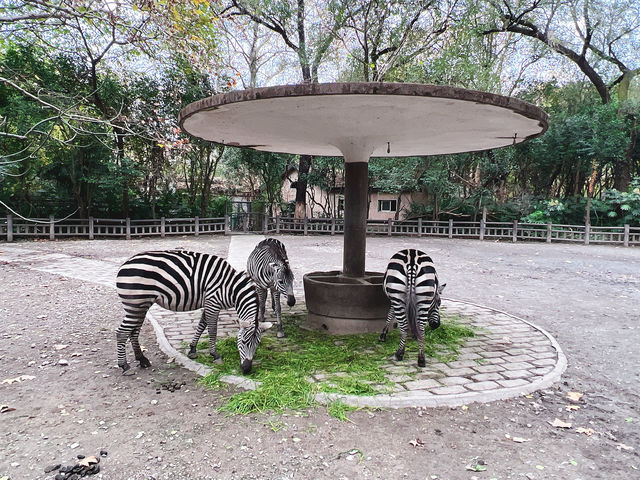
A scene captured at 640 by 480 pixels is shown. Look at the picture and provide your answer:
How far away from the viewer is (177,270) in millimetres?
4348

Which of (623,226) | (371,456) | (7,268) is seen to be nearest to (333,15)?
(7,268)

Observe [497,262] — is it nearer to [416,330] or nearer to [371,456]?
[416,330]

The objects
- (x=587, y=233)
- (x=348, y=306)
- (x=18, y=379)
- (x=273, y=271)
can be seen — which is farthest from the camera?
(x=587, y=233)

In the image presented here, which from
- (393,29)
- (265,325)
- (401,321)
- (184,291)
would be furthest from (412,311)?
(393,29)

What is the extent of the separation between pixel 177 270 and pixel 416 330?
2595 millimetres

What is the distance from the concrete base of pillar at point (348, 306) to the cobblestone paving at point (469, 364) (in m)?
0.90

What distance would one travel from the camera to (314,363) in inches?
180

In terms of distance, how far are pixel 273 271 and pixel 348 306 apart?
44.0 inches

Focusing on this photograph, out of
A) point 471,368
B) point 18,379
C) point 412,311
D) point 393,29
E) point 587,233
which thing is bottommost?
point 18,379

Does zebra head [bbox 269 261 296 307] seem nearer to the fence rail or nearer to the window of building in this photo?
the fence rail

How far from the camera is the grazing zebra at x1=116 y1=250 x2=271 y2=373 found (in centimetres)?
417

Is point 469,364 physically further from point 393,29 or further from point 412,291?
point 393,29

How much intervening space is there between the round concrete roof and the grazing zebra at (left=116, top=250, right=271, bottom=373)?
1606 mm

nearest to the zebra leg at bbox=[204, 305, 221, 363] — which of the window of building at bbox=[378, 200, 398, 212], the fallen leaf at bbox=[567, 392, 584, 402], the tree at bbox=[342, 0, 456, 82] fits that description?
the fallen leaf at bbox=[567, 392, 584, 402]
